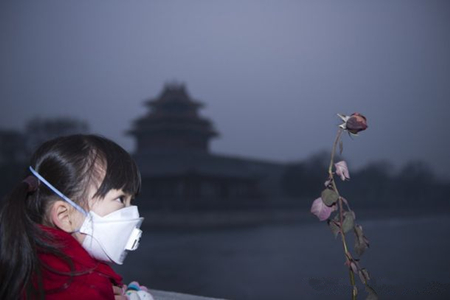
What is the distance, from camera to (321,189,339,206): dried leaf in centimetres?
74

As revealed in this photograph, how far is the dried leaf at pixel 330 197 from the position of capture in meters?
0.74

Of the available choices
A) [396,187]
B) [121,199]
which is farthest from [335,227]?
[396,187]

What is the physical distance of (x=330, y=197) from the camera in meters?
0.75

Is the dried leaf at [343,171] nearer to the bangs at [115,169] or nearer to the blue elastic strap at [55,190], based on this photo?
the bangs at [115,169]

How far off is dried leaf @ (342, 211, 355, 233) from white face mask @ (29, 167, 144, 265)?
44 cm

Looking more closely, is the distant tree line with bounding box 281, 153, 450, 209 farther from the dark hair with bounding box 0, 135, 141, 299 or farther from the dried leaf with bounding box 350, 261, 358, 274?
the dark hair with bounding box 0, 135, 141, 299

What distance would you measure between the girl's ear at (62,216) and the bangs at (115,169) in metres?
0.07

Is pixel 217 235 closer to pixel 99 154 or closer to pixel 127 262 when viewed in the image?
pixel 127 262

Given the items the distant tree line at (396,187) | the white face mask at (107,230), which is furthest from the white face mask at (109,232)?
the distant tree line at (396,187)

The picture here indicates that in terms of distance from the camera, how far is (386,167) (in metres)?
2.42

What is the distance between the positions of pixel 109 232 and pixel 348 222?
0.50m

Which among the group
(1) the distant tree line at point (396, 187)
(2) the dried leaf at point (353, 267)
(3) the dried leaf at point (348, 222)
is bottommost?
(1) the distant tree line at point (396, 187)

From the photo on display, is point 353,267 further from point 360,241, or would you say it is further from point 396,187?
point 396,187

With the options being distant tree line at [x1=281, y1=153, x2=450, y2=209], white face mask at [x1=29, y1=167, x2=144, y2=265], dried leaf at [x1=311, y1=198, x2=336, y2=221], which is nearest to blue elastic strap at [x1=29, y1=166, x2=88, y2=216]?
white face mask at [x1=29, y1=167, x2=144, y2=265]
